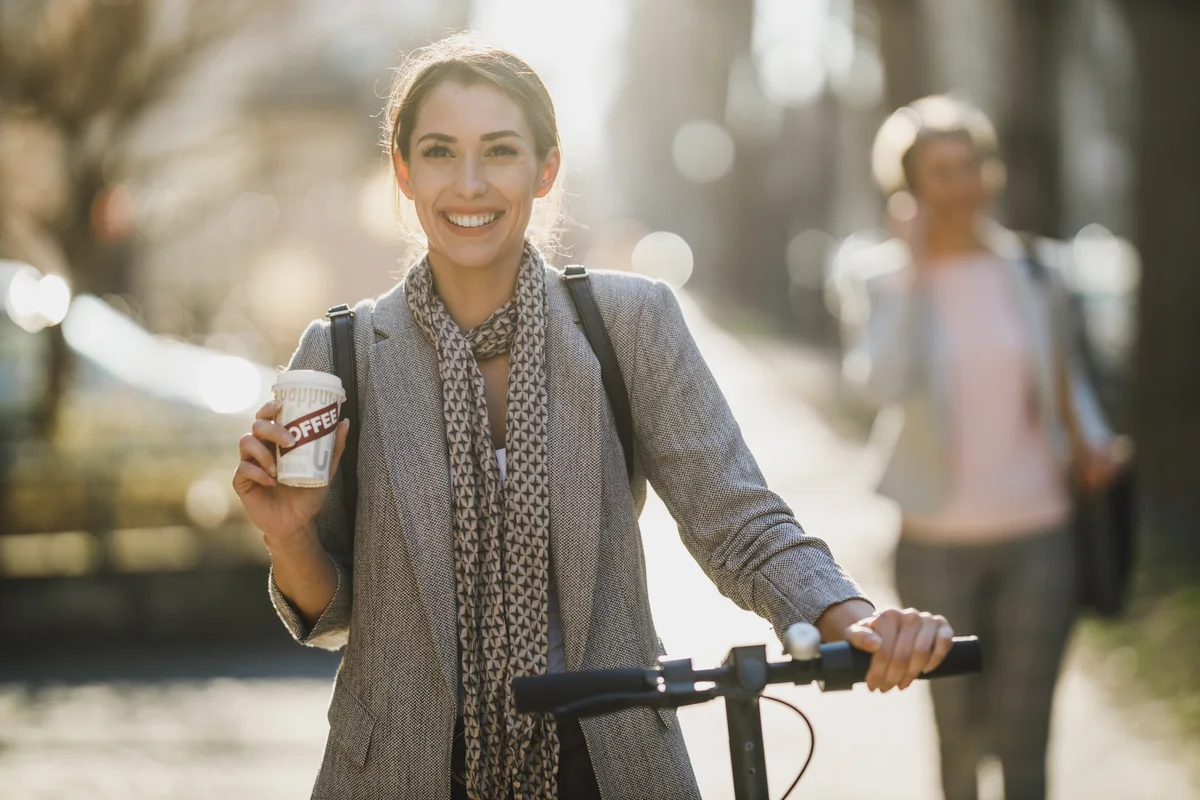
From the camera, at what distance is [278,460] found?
94.3 inches

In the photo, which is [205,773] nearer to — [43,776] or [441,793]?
[43,776]

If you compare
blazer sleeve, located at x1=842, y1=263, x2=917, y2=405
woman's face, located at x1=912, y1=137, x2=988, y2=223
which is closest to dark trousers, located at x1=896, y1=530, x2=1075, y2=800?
blazer sleeve, located at x1=842, y1=263, x2=917, y2=405

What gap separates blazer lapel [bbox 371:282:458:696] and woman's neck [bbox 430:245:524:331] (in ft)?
0.26

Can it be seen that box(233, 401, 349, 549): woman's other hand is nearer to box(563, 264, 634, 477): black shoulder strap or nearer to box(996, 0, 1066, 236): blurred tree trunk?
box(563, 264, 634, 477): black shoulder strap

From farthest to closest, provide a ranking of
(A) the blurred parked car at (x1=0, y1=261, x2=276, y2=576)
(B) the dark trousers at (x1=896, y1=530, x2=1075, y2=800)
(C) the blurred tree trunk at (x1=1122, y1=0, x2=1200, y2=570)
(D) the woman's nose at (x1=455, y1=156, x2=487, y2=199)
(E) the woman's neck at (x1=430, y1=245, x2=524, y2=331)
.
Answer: (C) the blurred tree trunk at (x1=1122, y1=0, x2=1200, y2=570) → (A) the blurred parked car at (x1=0, y1=261, x2=276, y2=576) → (B) the dark trousers at (x1=896, y1=530, x2=1075, y2=800) → (E) the woman's neck at (x1=430, y1=245, x2=524, y2=331) → (D) the woman's nose at (x1=455, y1=156, x2=487, y2=199)

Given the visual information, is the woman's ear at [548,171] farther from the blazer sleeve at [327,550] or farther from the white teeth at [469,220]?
the blazer sleeve at [327,550]

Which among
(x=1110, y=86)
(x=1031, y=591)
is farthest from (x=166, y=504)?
(x=1110, y=86)

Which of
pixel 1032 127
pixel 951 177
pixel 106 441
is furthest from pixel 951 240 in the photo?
pixel 1032 127

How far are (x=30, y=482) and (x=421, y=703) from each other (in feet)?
25.7

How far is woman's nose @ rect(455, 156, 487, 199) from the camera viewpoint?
260 centimetres

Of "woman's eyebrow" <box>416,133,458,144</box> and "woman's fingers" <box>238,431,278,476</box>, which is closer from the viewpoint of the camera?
"woman's fingers" <box>238,431,278,476</box>

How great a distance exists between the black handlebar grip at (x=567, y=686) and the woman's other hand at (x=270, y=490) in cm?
59

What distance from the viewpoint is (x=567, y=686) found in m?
2.05

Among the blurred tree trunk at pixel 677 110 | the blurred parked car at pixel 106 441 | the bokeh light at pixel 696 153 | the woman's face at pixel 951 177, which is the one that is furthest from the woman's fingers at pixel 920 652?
the bokeh light at pixel 696 153
